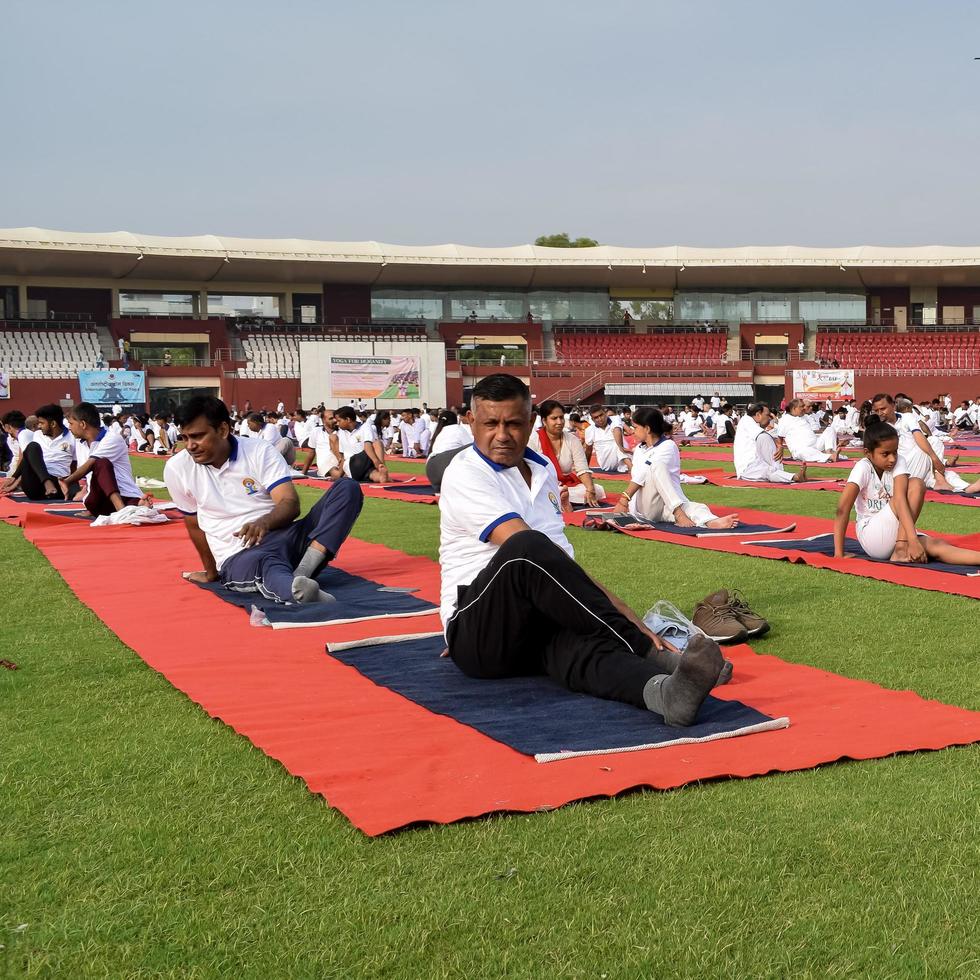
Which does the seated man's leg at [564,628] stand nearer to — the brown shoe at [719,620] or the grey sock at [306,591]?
the brown shoe at [719,620]

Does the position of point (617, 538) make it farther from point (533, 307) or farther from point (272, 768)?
point (533, 307)

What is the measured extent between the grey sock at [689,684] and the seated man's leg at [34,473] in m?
11.2

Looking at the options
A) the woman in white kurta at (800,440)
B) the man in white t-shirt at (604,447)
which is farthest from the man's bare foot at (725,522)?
the man in white t-shirt at (604,447)

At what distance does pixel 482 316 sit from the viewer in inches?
1841

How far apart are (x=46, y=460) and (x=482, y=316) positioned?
3436cm

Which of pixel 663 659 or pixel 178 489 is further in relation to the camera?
pixel 178 489

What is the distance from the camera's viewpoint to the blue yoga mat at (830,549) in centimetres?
686

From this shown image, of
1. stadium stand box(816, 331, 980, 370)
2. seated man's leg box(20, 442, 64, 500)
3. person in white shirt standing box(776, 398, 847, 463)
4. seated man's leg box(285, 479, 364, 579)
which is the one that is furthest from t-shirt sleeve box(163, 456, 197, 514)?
stadium stand box(816, 331, 980, 370)

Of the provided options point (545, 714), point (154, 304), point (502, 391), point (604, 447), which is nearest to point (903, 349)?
point (154, 304)

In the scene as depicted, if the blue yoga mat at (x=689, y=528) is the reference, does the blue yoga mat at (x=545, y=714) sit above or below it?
above

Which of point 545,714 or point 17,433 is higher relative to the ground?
point 17,433

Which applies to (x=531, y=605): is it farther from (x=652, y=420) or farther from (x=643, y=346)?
(x=643, y=346)

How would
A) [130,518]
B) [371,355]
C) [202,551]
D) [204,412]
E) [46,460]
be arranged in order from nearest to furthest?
1. [204,412]
2. [202,551]
3. [130,518]
4. [46,460]
5. [371,355]

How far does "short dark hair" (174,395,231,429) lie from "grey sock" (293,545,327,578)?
0.90m
